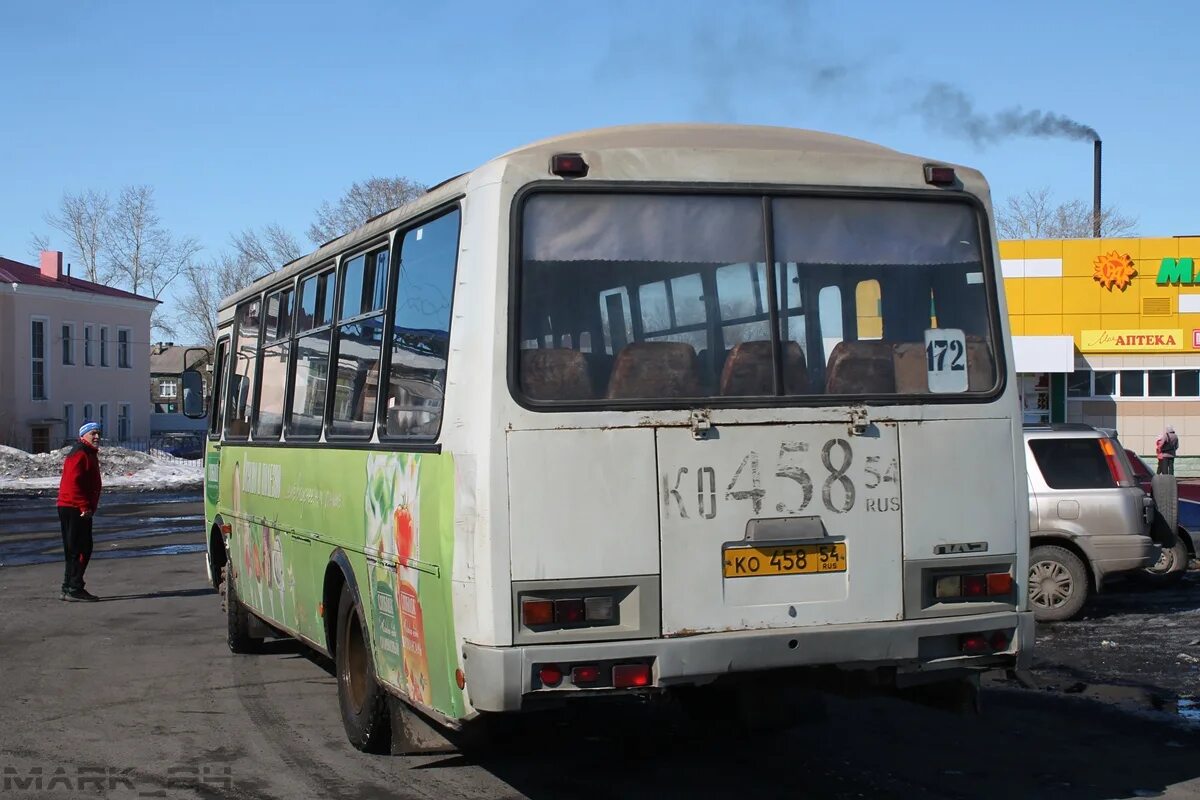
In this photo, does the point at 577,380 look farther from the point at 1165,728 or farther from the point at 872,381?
the point at 1165,728

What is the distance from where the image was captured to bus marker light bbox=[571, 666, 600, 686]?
580 centimetres

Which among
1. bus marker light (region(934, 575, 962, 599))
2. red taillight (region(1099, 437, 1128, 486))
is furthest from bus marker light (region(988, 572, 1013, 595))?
red taillight (region(1099, 437, 1128, 486))

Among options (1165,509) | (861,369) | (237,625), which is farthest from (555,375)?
(1165,509)

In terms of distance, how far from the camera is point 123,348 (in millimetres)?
66188

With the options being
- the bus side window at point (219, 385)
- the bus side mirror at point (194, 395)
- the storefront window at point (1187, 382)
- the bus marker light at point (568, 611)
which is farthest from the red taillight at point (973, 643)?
the storefront window at point (1187, 382)

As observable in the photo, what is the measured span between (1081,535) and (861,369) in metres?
7.13

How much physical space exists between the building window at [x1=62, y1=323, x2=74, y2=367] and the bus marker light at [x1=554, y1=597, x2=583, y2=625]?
59281 millimetres

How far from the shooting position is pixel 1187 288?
4147 centimetres

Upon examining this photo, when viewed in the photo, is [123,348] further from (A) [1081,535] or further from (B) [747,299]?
(B) [747,299]

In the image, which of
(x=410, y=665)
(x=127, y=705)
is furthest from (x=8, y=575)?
(x=410, y=665)

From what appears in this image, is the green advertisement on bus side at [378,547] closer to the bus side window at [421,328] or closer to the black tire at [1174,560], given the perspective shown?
the bus side window at [421,328]

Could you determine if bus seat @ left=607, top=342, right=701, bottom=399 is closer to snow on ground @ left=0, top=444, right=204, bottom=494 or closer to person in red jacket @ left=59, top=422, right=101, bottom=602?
person in red jacket @ left=59, top=422, right=101, bottom=602

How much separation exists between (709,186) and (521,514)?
5.56 feet

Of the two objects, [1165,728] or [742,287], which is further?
[1165,728]
